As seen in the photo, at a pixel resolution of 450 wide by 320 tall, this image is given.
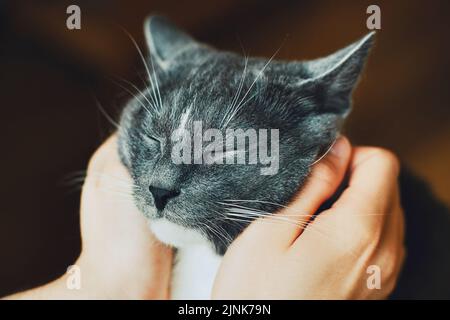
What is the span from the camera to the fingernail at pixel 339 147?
0.66 metres

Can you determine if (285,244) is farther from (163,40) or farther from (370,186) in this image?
(163,40)

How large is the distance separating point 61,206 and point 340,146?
456 mm

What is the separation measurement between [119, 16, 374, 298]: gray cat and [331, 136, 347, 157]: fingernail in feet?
0.06

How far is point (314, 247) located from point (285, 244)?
4 centimetres

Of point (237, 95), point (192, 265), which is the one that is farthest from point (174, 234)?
point (237, 95)

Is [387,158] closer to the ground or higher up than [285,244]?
higher up

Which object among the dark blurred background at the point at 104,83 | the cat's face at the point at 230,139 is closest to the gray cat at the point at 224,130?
the cat's face at the point at 230,139

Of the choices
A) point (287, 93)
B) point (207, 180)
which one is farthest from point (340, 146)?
point (207, 180)

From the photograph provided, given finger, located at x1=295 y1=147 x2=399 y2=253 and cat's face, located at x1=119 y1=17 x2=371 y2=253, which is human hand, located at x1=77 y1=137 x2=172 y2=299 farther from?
finger, located at x1=295 y1=147 x2=399 y2=253

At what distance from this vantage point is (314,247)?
0.61 meters

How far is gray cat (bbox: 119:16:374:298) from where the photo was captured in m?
0.58

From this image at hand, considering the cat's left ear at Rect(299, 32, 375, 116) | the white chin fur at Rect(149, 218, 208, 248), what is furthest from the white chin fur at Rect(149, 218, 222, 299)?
the cat's left ear at Rect(299, 32, 375, 116)
